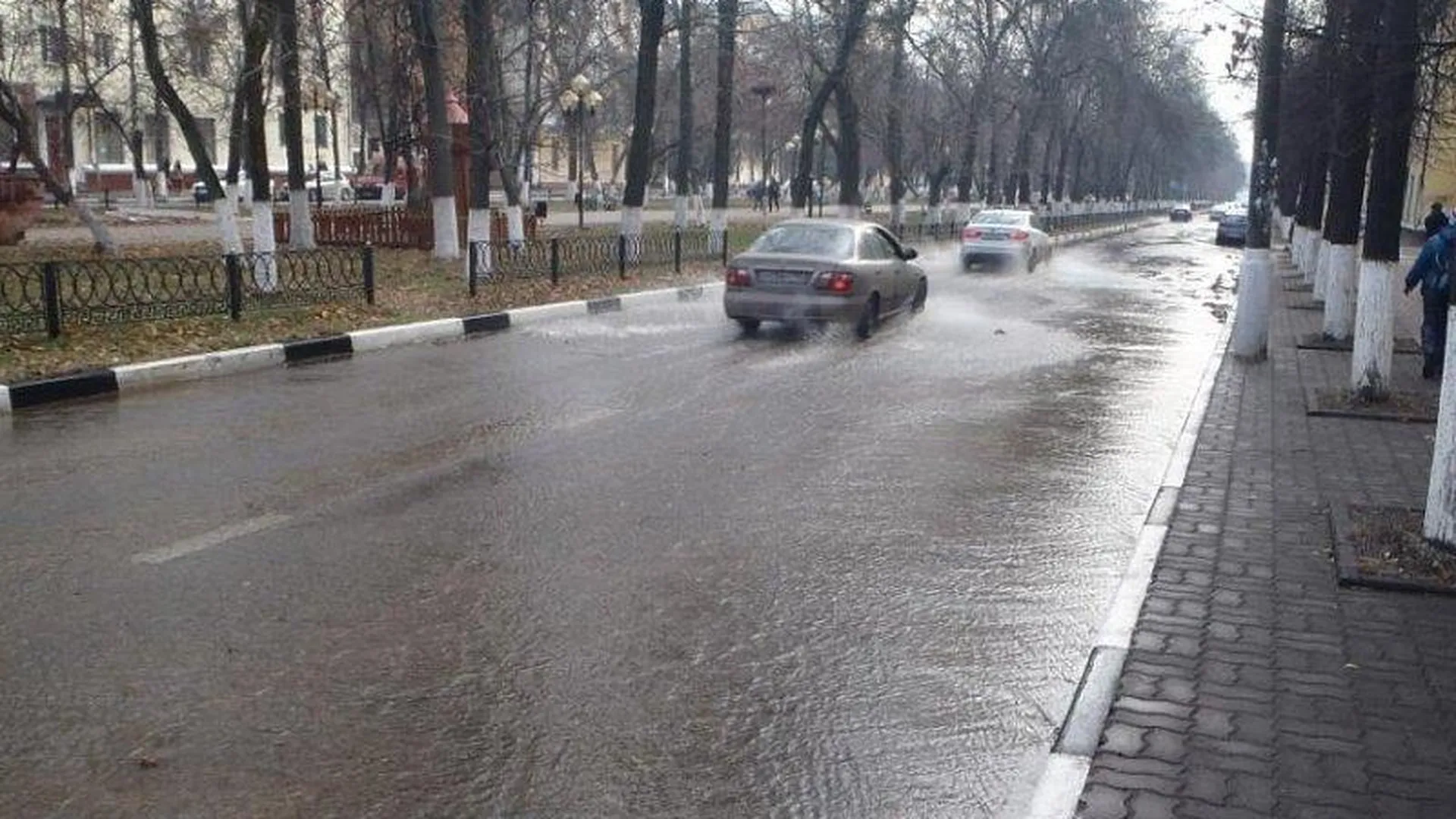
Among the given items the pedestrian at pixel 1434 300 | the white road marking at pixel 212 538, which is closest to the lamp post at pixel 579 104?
the pedestrian at pixel 1434 300

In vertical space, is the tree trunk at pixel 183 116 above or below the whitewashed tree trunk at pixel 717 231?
above

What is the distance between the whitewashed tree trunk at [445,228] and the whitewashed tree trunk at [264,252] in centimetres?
549

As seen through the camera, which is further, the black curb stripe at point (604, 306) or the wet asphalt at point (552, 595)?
the black curb stripe at point (604, 306)

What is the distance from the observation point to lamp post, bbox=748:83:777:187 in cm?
4225

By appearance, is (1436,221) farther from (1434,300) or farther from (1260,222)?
(1260,222)

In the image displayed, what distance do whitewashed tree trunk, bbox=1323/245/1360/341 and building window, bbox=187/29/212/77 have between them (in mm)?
19442

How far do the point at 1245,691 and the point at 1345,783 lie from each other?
2.39 feet

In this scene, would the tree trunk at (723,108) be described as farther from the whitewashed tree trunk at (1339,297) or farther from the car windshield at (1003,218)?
the whitewashed tree trunk at (1339,297)

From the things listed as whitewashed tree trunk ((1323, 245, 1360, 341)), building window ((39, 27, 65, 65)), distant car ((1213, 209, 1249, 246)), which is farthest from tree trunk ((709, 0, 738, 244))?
distant car ((1213, 209, 1249, 246))

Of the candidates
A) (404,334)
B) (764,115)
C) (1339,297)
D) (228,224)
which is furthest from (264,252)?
(764,115)

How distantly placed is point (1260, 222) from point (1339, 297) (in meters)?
2.20

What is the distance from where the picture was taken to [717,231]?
90.2ft

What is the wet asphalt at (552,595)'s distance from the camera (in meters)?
3.88

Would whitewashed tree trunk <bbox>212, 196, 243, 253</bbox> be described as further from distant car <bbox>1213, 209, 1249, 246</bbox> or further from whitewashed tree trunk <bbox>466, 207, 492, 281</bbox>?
distant car <bbox>1213, 209, 1249, 246</bbox>
